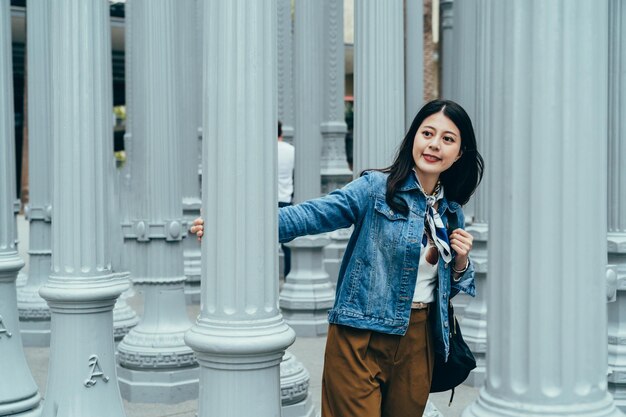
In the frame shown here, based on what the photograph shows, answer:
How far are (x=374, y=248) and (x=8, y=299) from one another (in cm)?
362

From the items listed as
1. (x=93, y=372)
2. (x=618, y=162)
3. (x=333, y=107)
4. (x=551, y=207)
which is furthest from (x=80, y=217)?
(x=333, y=107)

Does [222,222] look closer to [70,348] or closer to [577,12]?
[577,12]

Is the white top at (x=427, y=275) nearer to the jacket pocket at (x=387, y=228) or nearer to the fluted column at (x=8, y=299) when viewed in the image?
the jacket pocket at (x=387, y=228)

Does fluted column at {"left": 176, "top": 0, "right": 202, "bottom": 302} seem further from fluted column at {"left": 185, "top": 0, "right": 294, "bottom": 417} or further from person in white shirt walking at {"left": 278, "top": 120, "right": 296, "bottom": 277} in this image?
fluted column at {"left": 185, "top": 0, "right": 294, "bottom": 417}

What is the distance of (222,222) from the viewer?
3.32 meters

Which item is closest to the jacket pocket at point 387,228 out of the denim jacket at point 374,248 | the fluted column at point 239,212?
the denim jacket at point 374,248

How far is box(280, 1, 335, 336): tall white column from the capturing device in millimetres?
8797

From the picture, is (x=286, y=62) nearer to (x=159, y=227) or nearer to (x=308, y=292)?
(x=308, y=292)

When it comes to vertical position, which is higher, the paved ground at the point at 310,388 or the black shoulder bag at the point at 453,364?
the black shoulder bag at the point at 453,364

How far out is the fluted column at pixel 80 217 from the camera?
4.78 meters

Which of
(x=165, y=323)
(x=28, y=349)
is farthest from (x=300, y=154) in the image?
(x=28, y=349)

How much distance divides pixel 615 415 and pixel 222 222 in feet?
5.28

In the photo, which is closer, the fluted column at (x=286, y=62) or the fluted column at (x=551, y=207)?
the fluted column at (x=551, y=207)

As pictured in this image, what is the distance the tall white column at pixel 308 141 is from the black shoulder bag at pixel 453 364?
5.38 meters
